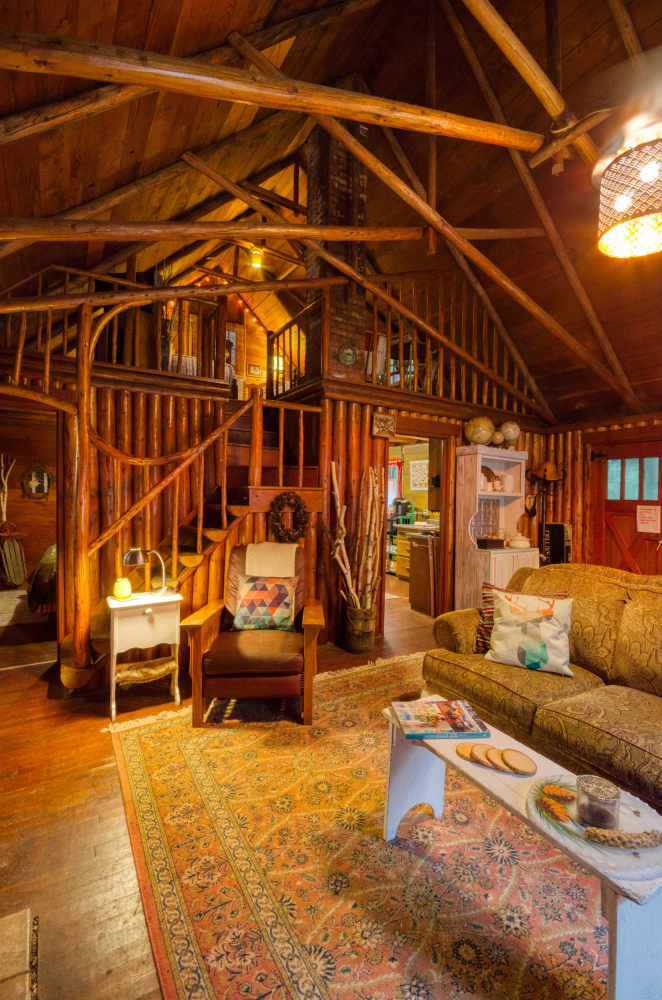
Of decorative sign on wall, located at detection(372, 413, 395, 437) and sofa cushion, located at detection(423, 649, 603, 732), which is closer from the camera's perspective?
sofa cushion, located at detection(423, 649, 603, 732)

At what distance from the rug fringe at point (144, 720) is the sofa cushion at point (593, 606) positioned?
8.95ft

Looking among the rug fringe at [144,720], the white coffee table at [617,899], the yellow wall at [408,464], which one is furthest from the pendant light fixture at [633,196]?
the yellow wall at [408,464]

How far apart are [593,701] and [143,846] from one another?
2.36 metres

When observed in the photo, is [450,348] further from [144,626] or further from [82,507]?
[144,626]

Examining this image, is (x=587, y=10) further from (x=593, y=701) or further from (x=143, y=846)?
(x=143, y=846)

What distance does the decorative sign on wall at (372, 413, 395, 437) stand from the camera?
503 centimetres

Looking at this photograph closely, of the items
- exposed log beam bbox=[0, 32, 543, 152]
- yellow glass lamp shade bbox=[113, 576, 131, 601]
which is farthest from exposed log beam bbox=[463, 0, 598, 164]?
yellow glass lamp shade bbox=[113, 576, 131, 601]

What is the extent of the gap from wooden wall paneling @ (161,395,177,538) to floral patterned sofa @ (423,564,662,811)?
8.94ft

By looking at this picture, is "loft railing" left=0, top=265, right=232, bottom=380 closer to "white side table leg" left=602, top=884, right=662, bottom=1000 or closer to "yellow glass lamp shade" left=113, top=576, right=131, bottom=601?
"yellow glass lamp shade" left=113, top=576, right=131, bottom=601

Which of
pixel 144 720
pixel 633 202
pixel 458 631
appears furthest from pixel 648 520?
pixel 144 720

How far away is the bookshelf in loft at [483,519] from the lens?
548cm

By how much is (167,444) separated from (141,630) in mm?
1920

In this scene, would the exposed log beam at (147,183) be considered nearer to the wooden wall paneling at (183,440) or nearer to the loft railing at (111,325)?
the loft railing at (111,325)

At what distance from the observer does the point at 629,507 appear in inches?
235
